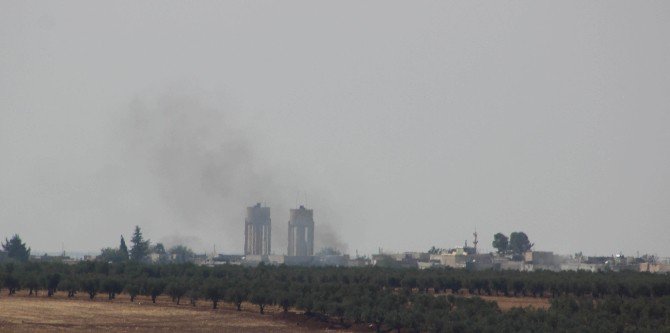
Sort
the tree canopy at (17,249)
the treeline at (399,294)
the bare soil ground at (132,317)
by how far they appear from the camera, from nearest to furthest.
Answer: the bare soil ground at (132,317)
the treeline at (399,294)
the tree canopy at (17,249)

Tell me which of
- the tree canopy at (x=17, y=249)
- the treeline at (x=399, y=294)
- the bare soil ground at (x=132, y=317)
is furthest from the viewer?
the tree canopy at (x=17, y=249)

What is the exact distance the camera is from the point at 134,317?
69.8 meters

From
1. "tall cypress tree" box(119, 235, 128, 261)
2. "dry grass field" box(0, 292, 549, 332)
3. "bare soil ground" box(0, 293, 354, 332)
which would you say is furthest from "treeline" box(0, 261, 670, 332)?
"tall cypress tree" box(119, 235, 128, 261)

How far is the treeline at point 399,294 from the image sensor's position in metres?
66.4

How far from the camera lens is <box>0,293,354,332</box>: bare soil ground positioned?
62.1 metres

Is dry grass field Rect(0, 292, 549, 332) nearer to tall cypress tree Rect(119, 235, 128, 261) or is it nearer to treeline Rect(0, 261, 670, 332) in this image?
treeline Rect(0, 261, 670, 332)

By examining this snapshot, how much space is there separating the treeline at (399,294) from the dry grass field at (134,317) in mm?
1462

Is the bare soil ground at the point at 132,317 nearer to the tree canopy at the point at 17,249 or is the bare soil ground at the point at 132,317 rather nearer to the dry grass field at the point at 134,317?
the dry grass field at the point at 134,317

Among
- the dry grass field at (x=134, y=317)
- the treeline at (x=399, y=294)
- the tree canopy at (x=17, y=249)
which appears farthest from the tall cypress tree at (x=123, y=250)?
the dry grass field at (x=134, y=317)

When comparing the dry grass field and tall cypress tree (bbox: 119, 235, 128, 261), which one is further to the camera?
tall cypress tree (bbox: 119, 235, 128, 261)

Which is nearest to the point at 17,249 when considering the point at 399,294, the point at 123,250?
the point at 123,250

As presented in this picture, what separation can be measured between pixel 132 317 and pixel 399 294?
24608 millimetres

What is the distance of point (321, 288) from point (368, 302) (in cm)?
1041

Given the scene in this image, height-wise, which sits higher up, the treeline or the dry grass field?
the treeline
